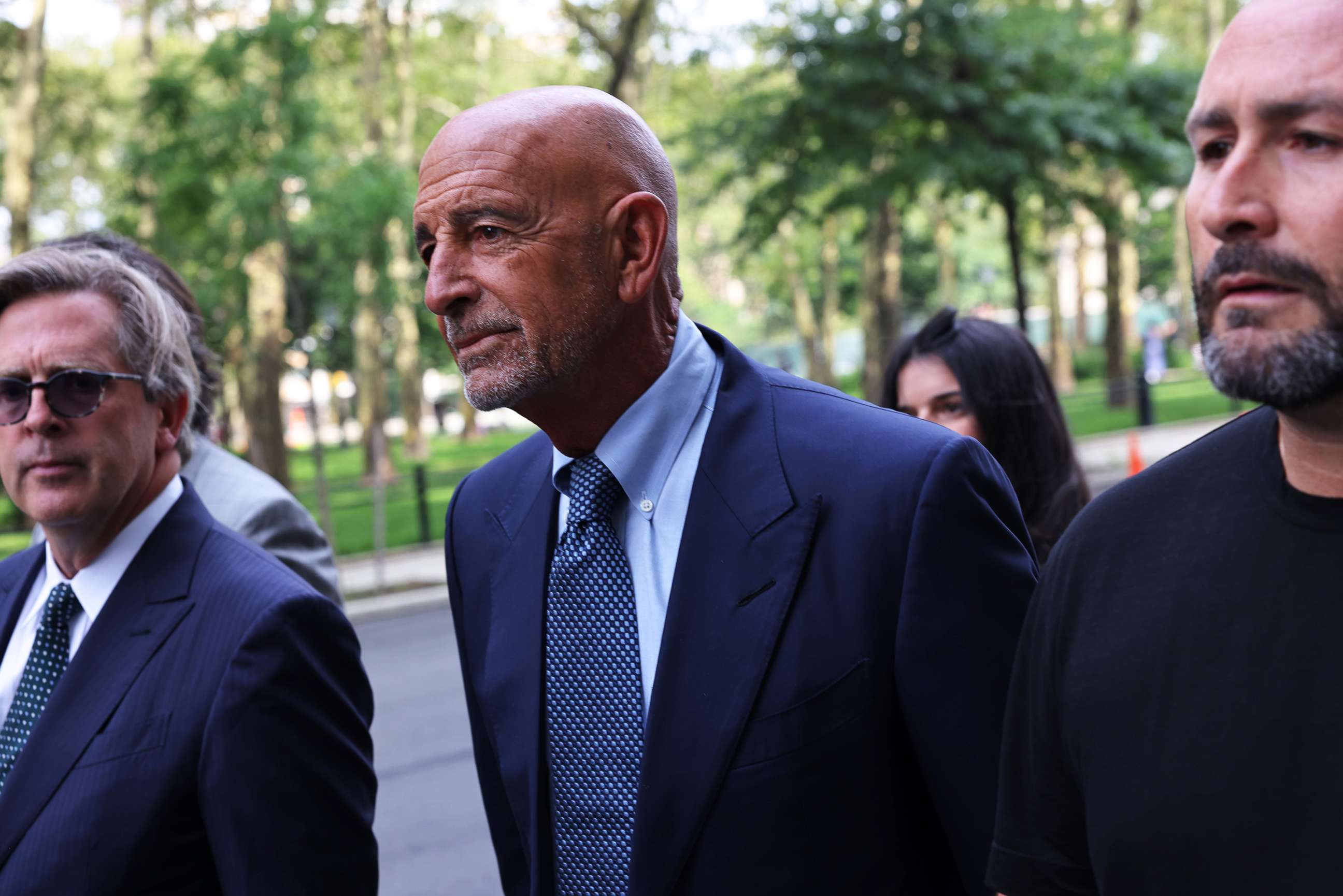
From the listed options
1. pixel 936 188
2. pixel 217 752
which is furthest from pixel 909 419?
pixel 936 188

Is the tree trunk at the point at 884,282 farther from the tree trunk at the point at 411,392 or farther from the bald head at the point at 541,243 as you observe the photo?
the bald head at the point at 541,243

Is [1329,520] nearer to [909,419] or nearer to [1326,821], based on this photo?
[1326,821]

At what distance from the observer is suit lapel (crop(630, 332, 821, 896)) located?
6.54 ft

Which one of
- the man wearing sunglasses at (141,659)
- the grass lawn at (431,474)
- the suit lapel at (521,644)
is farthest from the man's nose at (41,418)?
the grass lawn at (431,474)

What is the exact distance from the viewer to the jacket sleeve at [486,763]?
7.87 feet

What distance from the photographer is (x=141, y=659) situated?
2.45 m

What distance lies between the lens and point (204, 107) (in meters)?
12.5

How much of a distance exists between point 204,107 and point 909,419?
11.7 m

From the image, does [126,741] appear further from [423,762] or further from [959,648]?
[423,762]

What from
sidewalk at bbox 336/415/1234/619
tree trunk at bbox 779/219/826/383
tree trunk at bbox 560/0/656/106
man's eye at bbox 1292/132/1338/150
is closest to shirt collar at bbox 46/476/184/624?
man's eye at bbox 1292/132/1338/150

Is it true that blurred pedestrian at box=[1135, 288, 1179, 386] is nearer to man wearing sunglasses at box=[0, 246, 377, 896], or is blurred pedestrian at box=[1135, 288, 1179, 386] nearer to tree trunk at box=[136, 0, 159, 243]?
tree trunk at box=[136, 0, 159, 243]

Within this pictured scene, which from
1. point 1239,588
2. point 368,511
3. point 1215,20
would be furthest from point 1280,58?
point 1215,20

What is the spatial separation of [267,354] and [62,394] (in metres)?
14.4

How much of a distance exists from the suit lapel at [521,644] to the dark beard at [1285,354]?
1.24 m
